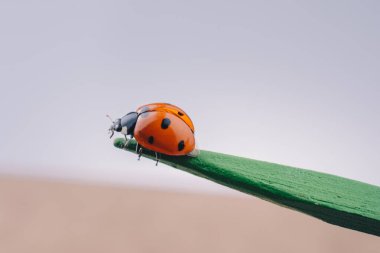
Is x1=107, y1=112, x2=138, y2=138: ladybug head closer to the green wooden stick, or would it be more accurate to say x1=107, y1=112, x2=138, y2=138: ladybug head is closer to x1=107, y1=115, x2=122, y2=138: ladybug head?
x1=107, y1=115, x2=122, y2=138: ladybug head

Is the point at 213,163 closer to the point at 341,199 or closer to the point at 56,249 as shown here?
the point at 341,199

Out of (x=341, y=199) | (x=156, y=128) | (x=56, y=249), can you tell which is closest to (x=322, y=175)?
(x=341, y=199)

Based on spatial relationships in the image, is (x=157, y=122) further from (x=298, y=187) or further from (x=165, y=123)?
(x=298, y=187)

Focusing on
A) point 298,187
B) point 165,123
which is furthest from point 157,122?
point 298,187

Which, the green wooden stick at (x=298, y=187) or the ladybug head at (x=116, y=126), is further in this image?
the ladybug head at (x=116, y=126)

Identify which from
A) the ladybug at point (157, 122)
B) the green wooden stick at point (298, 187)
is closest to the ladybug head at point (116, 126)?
the ladybug at point (157, 122)

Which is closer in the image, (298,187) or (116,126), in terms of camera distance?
(298,187)

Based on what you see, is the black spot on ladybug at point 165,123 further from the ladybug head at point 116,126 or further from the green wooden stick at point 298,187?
the green wooden stick at point 298,187

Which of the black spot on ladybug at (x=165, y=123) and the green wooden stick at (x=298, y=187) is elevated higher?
the black spot on ladybug at (x=165, y=123)
